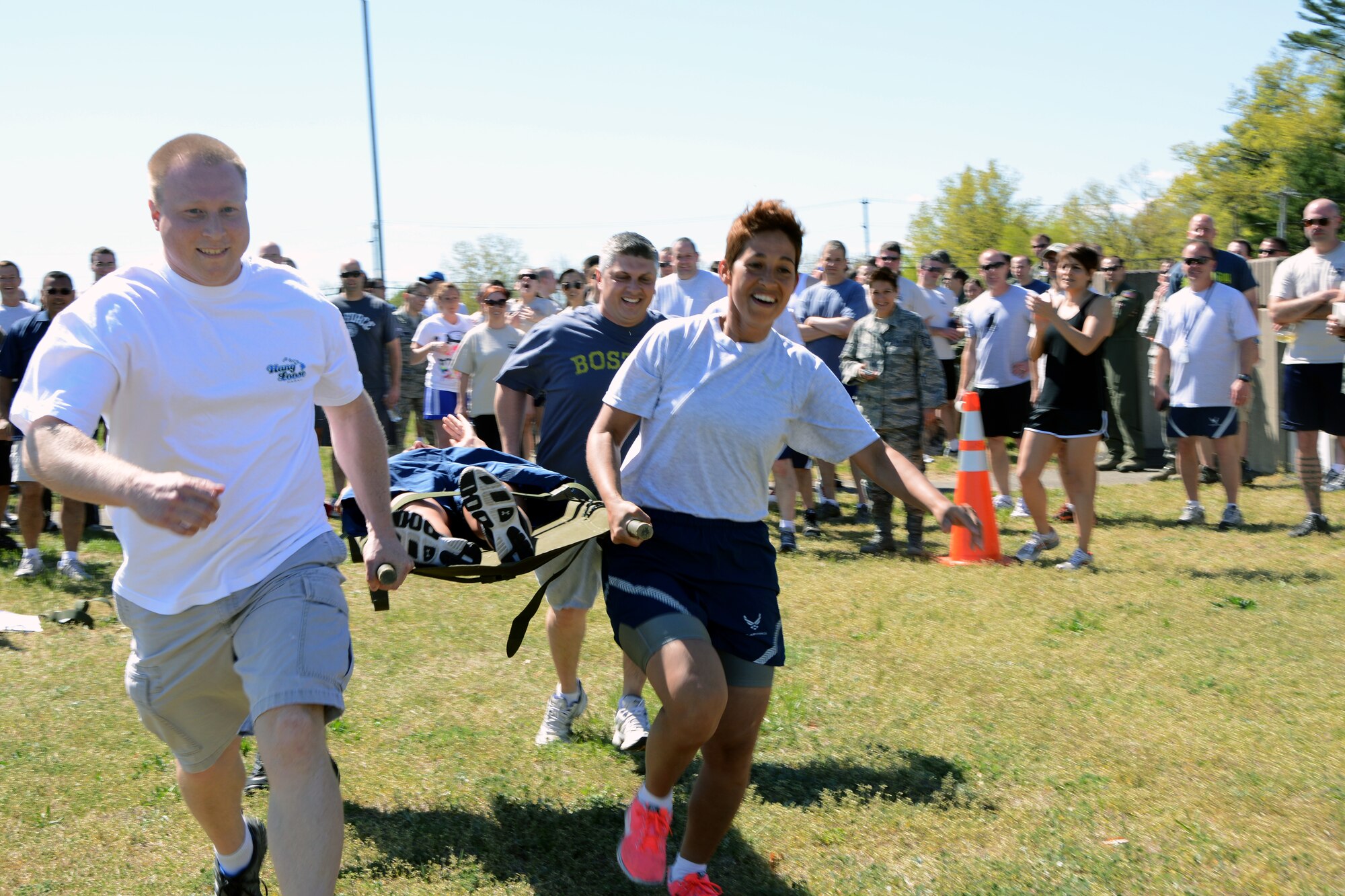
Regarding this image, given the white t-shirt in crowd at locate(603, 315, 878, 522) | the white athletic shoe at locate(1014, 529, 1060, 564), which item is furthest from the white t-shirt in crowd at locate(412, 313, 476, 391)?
the white t-shirt in crowd at locate(603, 315, 878, 522)

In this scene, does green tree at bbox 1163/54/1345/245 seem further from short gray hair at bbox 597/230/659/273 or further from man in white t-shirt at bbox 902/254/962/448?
short gray hair at bbox 597/230/659/273

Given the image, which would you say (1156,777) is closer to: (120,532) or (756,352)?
(756,352)

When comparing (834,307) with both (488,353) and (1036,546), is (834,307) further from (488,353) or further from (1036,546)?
(488,353)

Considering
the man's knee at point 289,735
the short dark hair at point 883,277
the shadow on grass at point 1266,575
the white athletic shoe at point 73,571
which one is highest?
the short dark hair at point 883,277

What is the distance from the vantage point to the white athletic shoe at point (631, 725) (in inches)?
204

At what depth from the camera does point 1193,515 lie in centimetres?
1047

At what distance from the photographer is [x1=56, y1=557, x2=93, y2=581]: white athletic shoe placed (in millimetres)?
8977

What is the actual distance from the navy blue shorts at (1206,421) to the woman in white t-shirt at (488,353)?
5.94 meters

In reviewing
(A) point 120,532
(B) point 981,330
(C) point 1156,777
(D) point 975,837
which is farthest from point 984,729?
Result: (B) point 981,330

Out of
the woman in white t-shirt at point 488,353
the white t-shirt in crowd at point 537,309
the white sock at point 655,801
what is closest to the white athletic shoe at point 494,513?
the white sock at point 655,801

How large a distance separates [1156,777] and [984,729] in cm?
81

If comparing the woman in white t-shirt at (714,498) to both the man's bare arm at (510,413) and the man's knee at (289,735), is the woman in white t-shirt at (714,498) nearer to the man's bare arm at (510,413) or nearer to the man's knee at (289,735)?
the man's knee at (289,735)

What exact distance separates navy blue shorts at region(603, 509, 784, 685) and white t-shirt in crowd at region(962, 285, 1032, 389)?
24.3 ft

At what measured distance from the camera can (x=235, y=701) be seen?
3432mm
